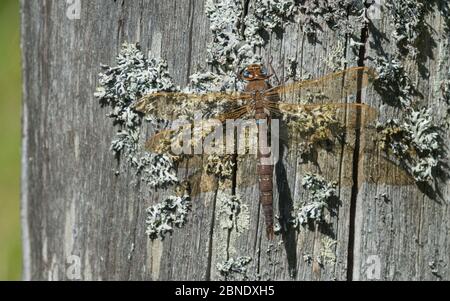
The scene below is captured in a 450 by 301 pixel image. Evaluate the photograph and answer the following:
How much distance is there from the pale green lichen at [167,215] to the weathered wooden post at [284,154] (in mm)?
23

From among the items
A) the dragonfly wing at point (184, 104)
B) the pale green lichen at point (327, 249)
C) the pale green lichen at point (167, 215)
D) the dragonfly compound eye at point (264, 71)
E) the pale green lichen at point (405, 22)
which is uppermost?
the pale green lichen at point (405, 22)

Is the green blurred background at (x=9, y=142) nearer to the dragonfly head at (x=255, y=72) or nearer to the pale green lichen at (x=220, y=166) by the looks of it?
the pale green lichen at (x=220, y=166)

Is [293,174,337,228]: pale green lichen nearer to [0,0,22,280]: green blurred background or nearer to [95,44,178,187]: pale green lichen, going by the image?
[95,44,178,187]: pale green lichen

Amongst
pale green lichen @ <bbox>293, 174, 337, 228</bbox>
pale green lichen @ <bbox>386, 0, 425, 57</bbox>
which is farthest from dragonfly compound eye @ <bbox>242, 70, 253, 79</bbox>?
pale green lichen @ <bbox>386, 0, 425, 57</bbox>

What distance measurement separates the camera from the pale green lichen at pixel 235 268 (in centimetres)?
202

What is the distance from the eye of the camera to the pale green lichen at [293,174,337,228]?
78.1 inches

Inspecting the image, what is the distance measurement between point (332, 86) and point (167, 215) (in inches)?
28.6

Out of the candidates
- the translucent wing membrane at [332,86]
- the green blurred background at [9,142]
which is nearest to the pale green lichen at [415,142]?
the translucent wing membrane at [332,86]

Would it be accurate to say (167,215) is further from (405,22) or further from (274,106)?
(405,22)

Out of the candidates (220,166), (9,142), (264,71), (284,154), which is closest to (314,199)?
(284,154)

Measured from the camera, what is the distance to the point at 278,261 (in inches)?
79.6
